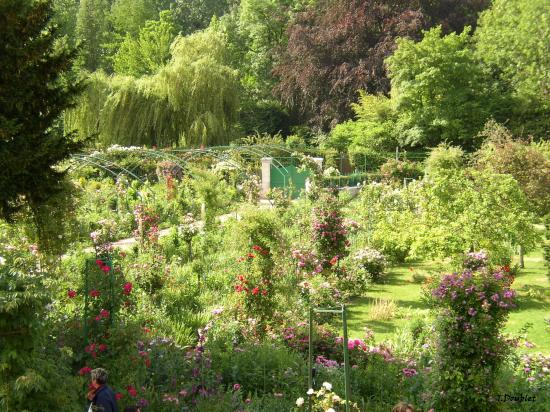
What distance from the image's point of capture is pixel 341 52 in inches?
1224

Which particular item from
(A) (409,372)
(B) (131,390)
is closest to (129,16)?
(A) (409,372)

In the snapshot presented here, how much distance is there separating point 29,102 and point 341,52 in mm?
25822

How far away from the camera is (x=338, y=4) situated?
103ft

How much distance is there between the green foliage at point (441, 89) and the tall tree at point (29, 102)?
20.5 m

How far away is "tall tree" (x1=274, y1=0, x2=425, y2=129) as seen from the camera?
29906mm

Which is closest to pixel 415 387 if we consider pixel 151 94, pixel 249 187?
pixel 249 187

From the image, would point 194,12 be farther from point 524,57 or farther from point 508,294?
point 508,294

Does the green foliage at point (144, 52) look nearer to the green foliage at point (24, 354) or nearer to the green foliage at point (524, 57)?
the green foliage at point (524, 57)

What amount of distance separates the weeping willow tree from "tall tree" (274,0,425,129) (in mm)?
6631

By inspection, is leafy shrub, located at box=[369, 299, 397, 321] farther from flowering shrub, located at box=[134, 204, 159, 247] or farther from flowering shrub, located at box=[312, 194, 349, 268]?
flowering shrub, located at box=[134, 204, 159, 247]

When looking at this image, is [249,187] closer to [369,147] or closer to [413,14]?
[369,147]

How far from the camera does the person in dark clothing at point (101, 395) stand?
15.5 ft

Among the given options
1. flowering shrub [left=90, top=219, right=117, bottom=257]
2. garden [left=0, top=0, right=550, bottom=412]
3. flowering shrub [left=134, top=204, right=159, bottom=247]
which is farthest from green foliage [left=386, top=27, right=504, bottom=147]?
flowering shrub [left=90, top=219, right=117, bottom=257]

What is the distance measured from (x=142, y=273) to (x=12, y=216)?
7.02ft
